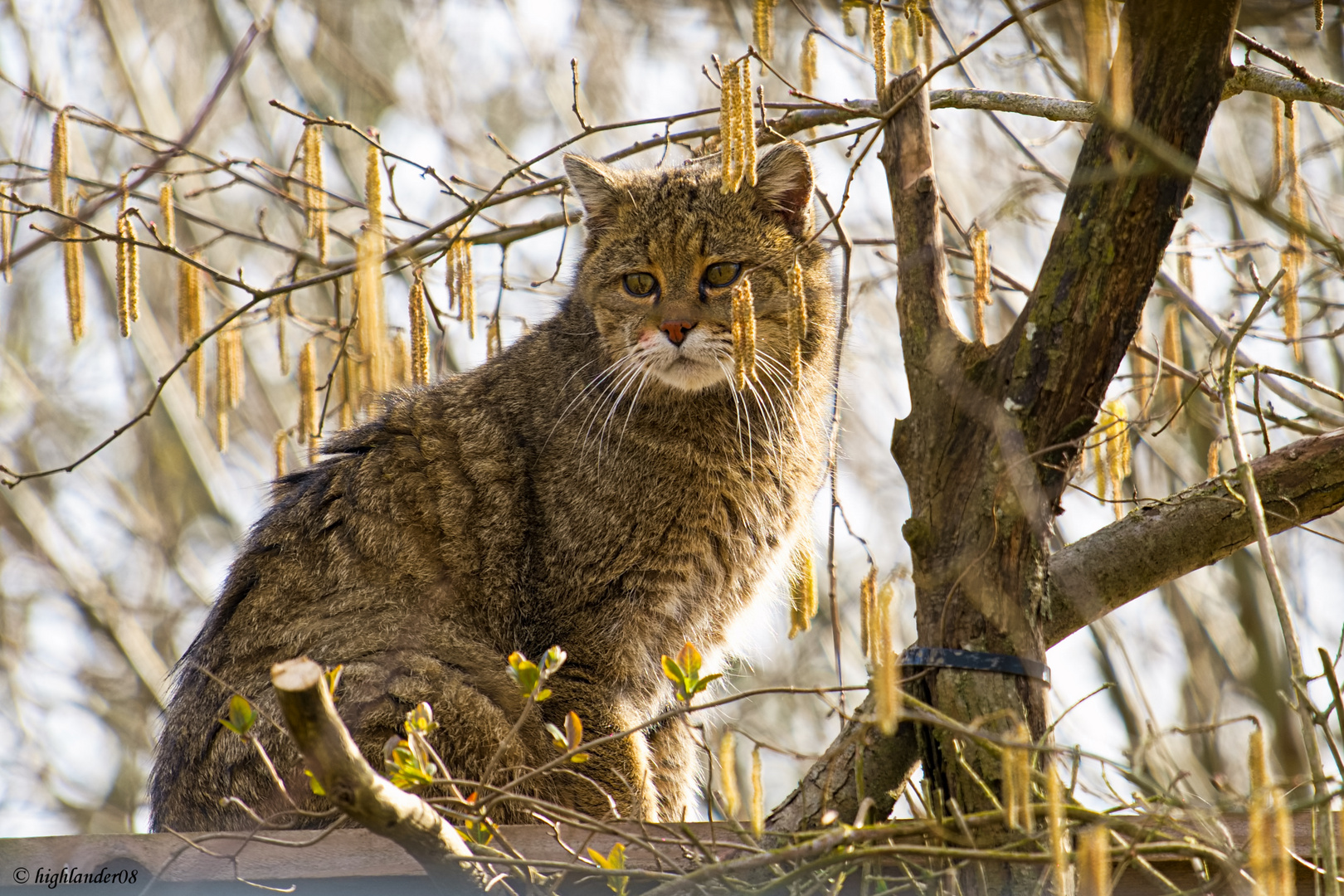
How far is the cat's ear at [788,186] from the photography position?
4043mm

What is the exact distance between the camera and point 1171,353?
12.8 ft

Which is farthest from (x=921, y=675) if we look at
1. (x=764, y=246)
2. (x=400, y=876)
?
(x=764, y=246)

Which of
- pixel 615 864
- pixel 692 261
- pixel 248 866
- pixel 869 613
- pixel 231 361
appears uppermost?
pixel 692 261

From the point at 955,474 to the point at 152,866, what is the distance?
208cm

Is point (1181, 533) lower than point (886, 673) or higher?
higher

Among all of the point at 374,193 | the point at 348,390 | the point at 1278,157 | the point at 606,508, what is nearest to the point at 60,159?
the point at 374,193

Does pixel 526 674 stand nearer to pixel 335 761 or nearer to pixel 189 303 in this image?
pixel 335 761

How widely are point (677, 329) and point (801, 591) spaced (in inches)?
37.4

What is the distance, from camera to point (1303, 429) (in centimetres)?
354

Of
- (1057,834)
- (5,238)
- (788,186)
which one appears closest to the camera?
(1057,834)

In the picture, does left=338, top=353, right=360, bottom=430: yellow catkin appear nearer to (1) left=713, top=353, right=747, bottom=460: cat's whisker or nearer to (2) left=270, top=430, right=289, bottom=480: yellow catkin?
(2) left=270, top=430, right=289, bottom=480: yellow catkin

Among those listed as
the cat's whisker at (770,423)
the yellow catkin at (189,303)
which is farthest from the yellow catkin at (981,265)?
the yellow catkin at (189,303)

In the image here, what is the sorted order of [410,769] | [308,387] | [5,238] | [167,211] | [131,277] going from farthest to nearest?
1. [308,387]
2. [5,238]
3. [167,211]
4. [131,277]
5. [410,769]

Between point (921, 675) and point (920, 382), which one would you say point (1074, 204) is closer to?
point (920, 382)
